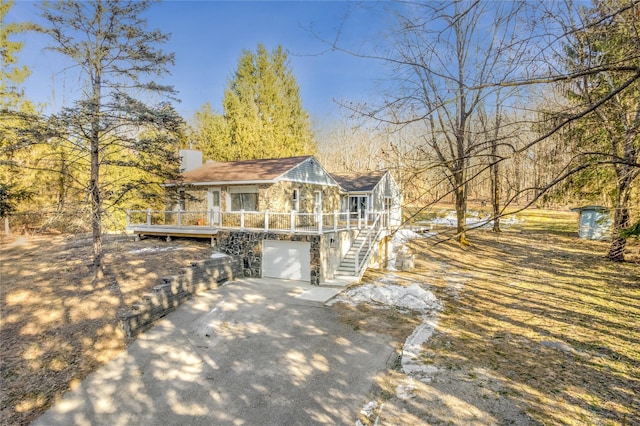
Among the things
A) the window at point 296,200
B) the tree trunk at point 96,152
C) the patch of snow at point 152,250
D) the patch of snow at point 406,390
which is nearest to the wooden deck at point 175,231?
the patch of snow at point 152,250

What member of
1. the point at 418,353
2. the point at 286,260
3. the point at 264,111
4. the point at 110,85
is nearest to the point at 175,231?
the point at 286,260

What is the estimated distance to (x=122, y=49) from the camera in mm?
9141

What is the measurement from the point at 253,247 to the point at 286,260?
1.41m

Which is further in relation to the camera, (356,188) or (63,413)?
(356,188)

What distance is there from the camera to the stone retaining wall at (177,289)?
7.52 metres

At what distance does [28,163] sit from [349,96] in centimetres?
1922

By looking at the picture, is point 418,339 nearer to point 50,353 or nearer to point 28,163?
point 50,353

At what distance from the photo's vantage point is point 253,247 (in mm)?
12727

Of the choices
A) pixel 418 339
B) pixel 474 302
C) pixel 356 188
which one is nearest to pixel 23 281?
pixel 418 339

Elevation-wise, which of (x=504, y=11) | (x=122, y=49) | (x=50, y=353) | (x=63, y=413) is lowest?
(x=63, y=413)

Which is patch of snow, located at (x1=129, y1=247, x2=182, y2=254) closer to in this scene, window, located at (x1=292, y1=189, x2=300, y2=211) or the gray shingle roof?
the gray shingle roof

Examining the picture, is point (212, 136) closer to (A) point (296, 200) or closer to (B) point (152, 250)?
(A) point (296, 200)

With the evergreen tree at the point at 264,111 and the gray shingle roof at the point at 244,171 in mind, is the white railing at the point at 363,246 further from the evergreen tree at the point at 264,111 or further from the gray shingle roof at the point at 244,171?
the evergreen tree at the point at 264,111

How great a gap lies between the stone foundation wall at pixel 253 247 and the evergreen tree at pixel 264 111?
14706 mm
